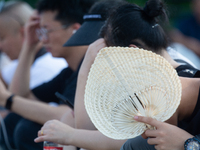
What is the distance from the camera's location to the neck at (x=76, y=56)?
227 cm

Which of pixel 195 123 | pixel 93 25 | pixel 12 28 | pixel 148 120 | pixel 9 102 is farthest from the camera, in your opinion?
pixel 12 28

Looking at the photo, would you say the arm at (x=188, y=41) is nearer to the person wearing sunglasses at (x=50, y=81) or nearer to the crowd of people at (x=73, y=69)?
the crowd of people at (x=73, y=69)

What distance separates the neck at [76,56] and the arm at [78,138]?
2.66 feet

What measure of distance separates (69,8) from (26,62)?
673 mm

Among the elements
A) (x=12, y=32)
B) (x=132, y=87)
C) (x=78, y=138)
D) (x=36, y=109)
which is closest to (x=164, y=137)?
(x=132, y=87)

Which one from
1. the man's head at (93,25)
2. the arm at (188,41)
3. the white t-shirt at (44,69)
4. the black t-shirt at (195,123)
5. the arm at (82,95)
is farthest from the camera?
the arm at (188,41)

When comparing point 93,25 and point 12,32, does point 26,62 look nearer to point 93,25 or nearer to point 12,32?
point 12,32

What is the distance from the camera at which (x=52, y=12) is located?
247 centimetres

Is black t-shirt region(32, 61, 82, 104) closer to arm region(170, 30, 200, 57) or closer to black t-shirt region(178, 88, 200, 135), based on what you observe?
black t-shirt region(178, 88, 200, 135)

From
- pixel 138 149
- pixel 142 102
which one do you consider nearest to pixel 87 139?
pixel 138 149

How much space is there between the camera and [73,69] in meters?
2.38

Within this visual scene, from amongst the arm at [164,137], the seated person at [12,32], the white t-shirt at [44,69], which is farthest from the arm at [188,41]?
the arm at [164,137]

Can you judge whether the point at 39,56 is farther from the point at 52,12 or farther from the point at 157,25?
the point at 157,25

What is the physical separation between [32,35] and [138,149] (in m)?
1.87
